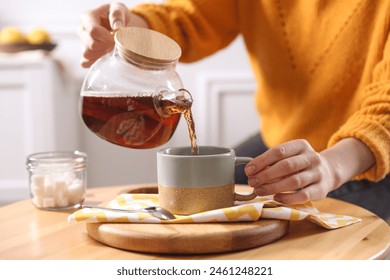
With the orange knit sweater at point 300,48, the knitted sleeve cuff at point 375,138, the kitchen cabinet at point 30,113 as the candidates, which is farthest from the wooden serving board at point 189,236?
the kitchen cabinet at point 30,113

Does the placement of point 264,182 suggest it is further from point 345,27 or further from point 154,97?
point 345,27

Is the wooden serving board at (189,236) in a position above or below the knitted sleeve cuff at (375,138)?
below

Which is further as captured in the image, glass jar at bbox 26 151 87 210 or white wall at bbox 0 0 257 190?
white wall at bbox 0 0 257 190

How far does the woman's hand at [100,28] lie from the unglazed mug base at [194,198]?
1.07 feet

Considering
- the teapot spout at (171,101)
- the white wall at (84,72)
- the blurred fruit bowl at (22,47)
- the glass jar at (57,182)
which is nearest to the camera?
the teapot spout at (171,101)

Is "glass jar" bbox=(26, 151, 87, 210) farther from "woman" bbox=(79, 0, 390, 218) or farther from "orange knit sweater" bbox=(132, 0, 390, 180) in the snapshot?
"orange knit sweater" bbox=(132, 0, 390, 180)

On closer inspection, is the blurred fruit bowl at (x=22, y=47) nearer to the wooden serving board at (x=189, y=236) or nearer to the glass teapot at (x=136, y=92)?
the glass teapot at (x=136, y=92)

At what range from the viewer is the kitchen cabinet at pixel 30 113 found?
6.96ft

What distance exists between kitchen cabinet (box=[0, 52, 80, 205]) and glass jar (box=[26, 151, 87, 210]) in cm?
124

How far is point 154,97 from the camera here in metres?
0.76

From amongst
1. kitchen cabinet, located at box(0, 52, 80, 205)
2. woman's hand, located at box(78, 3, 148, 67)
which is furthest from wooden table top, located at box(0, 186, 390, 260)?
kitchen cabinet, located at box(0, 52, 80, 205)

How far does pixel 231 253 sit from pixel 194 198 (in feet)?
0.30

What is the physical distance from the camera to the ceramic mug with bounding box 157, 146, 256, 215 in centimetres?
69

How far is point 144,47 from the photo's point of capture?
739 millimetres
